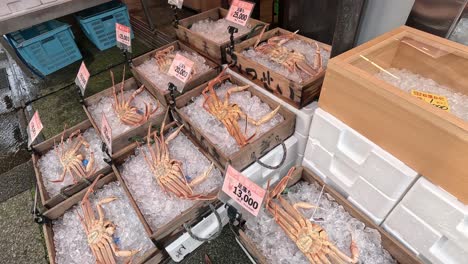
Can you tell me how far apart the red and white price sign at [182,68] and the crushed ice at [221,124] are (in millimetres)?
206

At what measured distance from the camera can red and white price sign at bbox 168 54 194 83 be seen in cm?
198

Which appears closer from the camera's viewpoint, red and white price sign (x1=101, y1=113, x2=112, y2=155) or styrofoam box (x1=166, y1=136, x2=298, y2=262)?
styrofoam box (x1=166, y1=136, x2=298, y2=262)

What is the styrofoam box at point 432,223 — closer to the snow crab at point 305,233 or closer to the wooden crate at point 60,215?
the snow crab at point 305,233

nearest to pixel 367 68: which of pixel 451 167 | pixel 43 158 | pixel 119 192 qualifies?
pixel 451 167

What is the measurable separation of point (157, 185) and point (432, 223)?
5.04 feet

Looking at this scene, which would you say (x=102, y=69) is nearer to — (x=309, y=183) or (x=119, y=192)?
(x=119, y=192)

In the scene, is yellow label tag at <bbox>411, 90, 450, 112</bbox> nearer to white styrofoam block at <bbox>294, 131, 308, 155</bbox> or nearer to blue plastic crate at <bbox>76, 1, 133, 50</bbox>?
white styrofoam block at <bbox>294, 131, 308, 155</bbox>

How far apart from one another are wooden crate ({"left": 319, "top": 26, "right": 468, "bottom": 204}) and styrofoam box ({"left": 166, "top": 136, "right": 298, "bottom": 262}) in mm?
498

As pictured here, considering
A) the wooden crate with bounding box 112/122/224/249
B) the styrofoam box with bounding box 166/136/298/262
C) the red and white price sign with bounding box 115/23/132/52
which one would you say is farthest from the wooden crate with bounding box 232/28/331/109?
the red and white price sign with bounding box 115/23/132/52

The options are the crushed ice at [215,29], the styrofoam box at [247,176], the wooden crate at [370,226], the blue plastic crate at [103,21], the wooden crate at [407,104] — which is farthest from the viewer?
the blue plastic crate at [103,21]

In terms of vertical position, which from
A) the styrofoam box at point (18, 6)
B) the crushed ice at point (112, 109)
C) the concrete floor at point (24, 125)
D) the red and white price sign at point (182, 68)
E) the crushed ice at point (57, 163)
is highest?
the styrofoam box at point (18, 6)

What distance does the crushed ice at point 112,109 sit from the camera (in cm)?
216

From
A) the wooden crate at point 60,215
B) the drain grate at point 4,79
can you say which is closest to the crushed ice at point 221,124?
the wooden crate at point 60,215

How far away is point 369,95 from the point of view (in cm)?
114
